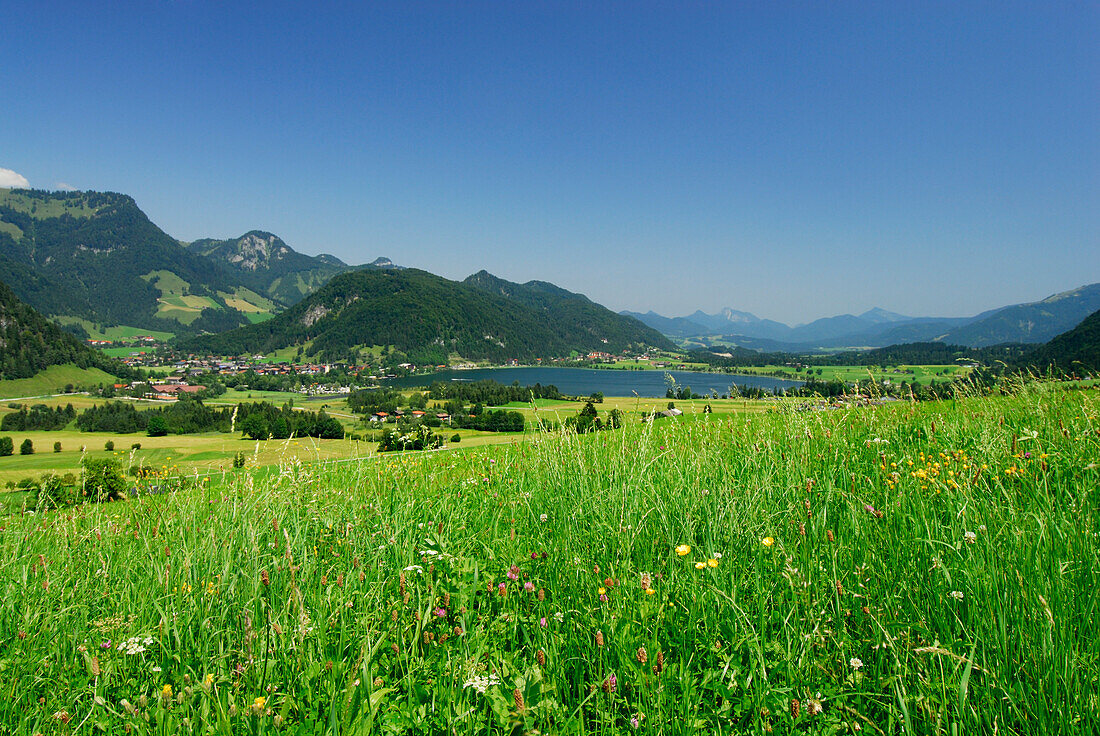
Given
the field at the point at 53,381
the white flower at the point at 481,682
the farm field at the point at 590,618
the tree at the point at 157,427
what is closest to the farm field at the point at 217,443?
the tree at the point at 157,427

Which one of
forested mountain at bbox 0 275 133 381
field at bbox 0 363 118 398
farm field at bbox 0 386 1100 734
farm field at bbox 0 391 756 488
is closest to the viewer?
farm field at bbox 0 386 1100 734

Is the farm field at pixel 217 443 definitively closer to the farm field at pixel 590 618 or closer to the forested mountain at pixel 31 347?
the farm field at pixel 590 618

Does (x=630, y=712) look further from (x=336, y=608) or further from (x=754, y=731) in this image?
(x=336, y=608)

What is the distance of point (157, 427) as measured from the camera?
63281mm

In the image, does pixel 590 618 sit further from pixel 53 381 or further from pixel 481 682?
pixel 53 381

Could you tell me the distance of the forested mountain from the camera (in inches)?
4658

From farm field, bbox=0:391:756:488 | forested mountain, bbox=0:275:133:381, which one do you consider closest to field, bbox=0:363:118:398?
forested mountain, bbox=0:275:133:381

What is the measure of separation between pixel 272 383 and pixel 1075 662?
165 m

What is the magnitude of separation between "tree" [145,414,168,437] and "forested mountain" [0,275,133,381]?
284 ft

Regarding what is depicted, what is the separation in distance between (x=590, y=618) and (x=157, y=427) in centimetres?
8050

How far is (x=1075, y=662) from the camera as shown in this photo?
66.6 inches

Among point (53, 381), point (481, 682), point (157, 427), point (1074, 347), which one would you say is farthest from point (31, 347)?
point (1074, 347)

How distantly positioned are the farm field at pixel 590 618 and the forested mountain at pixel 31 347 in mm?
167694

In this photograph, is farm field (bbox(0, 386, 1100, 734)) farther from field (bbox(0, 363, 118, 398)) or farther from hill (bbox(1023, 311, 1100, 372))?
field (bbox(0, 363, 118, 398))
